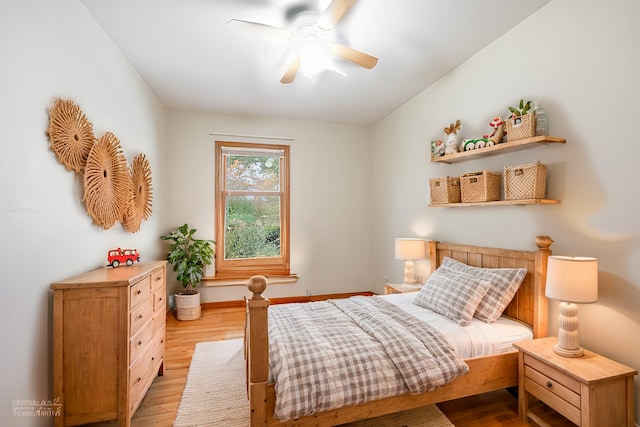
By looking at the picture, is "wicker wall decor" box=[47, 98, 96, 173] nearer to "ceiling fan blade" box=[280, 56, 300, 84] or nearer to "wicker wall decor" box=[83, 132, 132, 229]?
"wicker wall decor" box=[83, 132, 132, 229]

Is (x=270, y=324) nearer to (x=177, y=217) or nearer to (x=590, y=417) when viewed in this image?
(x=590, y=417)

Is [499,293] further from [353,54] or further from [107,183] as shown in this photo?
[107,183]

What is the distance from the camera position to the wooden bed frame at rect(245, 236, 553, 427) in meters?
1.53

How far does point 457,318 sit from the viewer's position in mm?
2104

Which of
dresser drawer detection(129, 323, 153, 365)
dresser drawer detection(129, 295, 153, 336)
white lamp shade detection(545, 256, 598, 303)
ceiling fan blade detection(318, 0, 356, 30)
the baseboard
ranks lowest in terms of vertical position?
the baseboard

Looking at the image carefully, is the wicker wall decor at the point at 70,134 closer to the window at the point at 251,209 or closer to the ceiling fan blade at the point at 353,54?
the ceiling fan blade at the point at 353,54

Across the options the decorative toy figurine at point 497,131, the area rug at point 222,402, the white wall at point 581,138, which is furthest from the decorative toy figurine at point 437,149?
the area rug at point 222,402

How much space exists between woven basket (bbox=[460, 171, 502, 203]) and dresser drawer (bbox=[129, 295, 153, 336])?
8.58ft

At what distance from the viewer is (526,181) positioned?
6.75 ft

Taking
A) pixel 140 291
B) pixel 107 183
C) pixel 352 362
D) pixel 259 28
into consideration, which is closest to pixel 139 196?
pixel 107 183

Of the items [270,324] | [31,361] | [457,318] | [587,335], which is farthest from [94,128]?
[587,335]

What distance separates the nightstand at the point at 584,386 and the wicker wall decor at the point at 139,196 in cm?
319

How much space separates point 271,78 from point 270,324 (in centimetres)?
238

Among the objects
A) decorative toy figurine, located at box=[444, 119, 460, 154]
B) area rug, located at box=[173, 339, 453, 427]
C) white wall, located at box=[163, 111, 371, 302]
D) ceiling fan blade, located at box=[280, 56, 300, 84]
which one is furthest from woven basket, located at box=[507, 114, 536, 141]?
white wall, located at box=[163, 111, 371, 302]
